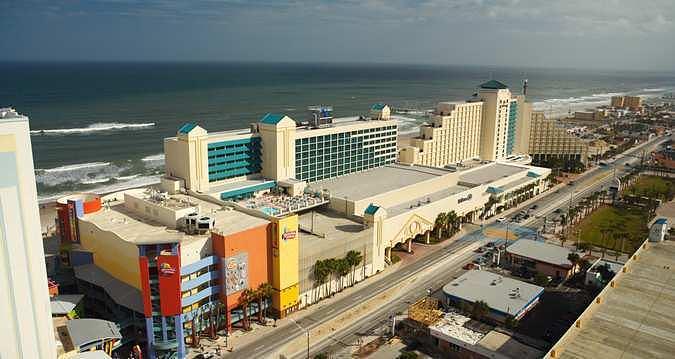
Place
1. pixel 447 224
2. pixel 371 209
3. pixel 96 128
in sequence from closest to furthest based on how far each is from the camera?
1. pixel 371 209
2. pixel 447 224
3. pixel 96 128

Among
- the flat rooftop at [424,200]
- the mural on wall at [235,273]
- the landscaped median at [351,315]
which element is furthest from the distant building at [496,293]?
the mural on wall at [235,273]

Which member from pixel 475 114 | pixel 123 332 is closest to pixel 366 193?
pixel 123 332

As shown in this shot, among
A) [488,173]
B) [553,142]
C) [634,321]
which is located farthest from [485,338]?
[553,142]

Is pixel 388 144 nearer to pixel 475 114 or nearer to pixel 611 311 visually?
pixel 475 114

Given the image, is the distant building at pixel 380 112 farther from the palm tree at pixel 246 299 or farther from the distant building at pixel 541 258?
the palm tree at pixel 246 299

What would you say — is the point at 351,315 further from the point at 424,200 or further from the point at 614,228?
the point at 614,228
